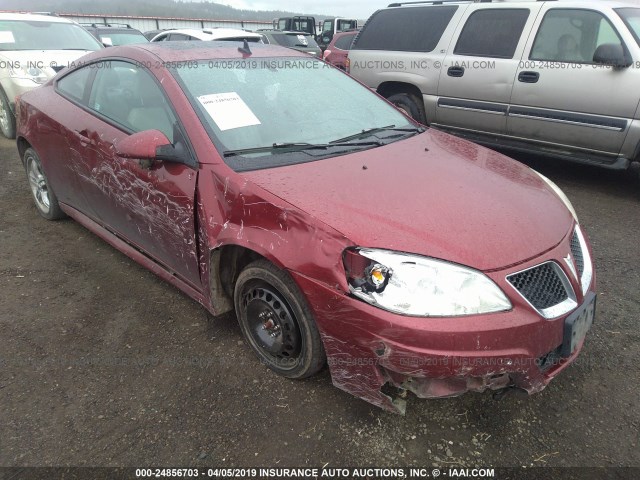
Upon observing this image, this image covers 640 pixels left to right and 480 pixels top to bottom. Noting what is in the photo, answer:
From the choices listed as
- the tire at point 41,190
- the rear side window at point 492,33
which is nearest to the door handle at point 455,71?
the rear side window at point 492,33

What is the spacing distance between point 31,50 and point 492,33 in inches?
244

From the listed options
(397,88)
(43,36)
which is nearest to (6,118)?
(43,36)

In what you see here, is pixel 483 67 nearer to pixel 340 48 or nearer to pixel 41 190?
pixel 41 190

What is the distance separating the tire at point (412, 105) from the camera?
5965 mm

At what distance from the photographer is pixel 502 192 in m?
2.30

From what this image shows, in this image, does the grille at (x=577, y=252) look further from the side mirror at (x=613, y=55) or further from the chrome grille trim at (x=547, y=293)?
the side mirror at (x=613, y=55)

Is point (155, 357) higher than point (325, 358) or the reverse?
the reverse

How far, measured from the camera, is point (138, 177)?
8.72 ft

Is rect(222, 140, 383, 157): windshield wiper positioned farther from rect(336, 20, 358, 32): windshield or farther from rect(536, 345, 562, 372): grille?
rect(336, 20, 358, 32): windshield

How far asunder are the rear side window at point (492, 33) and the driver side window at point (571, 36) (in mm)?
262

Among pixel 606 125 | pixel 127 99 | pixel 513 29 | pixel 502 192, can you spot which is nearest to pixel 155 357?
pixel 127 99

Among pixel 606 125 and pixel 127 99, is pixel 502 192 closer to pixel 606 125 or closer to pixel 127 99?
pixel 127 99

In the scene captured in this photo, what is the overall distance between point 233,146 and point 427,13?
4.71m

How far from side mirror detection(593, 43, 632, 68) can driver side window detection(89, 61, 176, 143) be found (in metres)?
4.01
